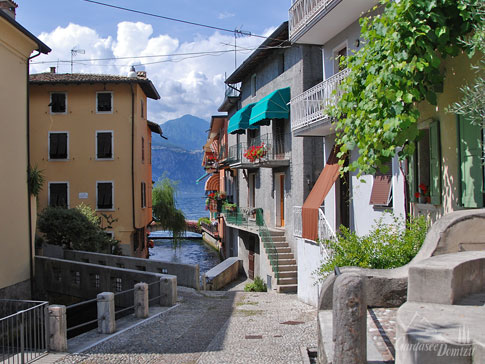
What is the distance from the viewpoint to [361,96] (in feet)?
26.3

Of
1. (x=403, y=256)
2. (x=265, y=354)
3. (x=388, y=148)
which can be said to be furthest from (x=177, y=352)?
(x=388, y=148)

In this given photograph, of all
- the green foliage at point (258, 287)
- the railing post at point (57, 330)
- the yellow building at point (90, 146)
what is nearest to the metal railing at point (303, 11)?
the railing post at point (57, 330)

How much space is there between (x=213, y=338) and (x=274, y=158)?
14.0 metres

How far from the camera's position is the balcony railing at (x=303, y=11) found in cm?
1308

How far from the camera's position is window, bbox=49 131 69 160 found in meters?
27.0

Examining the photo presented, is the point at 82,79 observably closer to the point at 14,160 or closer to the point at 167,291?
the point at 14,160

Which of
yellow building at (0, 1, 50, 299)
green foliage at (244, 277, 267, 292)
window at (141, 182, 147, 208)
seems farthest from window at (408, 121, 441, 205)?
window at (141, 182, 147, 208)

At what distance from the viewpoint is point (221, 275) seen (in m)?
23.5

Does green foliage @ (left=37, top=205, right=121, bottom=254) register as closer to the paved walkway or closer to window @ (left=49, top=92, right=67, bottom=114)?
window @ (left=49, top=92, right=67, bottom=114)

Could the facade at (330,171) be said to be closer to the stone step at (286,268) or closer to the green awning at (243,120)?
the stone step at (286,268)

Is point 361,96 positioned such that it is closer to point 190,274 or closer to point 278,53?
point 190,274

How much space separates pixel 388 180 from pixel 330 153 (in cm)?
382

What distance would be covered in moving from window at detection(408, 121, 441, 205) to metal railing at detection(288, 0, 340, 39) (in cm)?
468

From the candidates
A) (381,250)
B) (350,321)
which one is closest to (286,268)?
(381,250)
